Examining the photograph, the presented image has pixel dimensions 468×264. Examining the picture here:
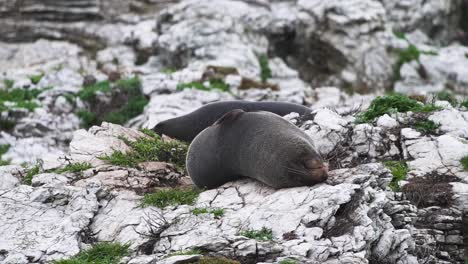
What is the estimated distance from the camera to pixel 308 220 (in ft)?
31.6

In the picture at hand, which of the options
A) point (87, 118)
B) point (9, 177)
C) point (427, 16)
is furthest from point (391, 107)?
point (427, 16)

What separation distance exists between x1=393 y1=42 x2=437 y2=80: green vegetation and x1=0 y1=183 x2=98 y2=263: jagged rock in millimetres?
17989

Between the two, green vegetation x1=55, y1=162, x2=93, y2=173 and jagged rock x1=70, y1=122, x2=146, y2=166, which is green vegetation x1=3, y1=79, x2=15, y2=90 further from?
green vegetation x1=55, y1=162, x2=93, y2=173

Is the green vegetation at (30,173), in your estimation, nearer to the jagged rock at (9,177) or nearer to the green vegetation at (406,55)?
the jagged rock at (9,177)

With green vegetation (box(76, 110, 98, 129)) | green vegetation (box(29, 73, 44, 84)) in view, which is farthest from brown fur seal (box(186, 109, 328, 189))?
green vegetation (box(29, 73, 44, 84))

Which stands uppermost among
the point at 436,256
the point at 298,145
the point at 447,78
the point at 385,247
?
the point at 298,145

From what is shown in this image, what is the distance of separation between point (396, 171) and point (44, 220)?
579 centimetres

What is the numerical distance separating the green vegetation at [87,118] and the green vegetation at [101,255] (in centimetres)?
1160

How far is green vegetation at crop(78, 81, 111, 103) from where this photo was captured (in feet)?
72.3

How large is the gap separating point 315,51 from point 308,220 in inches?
739

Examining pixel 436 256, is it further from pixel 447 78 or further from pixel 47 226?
pixel 447 78

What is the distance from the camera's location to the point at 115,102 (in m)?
22.1

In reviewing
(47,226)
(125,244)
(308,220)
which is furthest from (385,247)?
(47,226)

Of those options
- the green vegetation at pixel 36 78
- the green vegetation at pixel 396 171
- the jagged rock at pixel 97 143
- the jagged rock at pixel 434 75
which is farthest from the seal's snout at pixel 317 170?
the jagged rock at pixel 434 75
